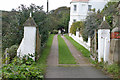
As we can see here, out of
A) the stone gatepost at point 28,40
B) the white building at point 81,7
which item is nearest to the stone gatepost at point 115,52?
the stone gatepost at point 28,40

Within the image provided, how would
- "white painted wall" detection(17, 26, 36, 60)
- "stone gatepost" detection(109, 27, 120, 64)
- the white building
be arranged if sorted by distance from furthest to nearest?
the white building < "white painted wall" detection(17, 26, 36, 60) < "stone gatepost" detection(109, 27, 120, 64)

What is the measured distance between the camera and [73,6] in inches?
1582

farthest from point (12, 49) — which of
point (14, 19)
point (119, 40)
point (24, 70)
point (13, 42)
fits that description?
point (119, 40)

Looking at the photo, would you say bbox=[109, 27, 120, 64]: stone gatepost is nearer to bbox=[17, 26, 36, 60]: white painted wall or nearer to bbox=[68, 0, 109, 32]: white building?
bbox=[17, 26, 36, 60]: white painted wall

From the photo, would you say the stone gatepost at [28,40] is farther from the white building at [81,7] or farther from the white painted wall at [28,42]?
the white building at [81,7]

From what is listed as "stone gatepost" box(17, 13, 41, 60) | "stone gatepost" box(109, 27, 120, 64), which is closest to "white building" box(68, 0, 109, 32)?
"stone gatepost" box(17, 13, 41, 60)

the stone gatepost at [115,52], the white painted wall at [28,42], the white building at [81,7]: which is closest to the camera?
the stone gatepost at [115,52]

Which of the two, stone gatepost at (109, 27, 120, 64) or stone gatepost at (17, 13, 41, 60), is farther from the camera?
stone gatepost at (17, 13, 41, 60)

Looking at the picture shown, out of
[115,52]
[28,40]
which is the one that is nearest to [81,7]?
[28,40]

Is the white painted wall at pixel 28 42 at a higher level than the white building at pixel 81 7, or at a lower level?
lower

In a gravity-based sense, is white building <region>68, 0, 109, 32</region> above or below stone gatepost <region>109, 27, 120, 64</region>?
above

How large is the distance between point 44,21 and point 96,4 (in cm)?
2653

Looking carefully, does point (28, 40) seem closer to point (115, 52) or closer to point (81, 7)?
point (115, 52)

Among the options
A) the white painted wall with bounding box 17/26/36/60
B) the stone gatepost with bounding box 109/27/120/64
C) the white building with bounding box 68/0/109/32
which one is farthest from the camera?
the white building with bounding box 68/0/109/32
